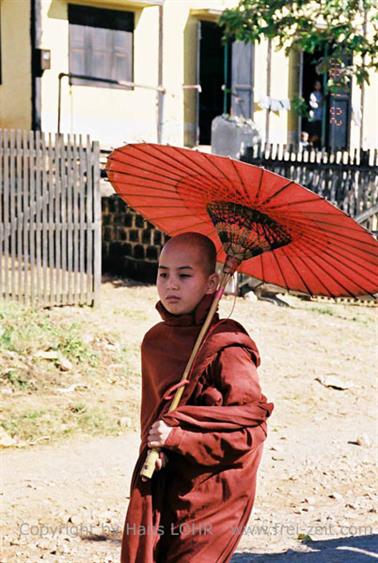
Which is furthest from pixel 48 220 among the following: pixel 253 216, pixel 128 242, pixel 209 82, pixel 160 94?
pixel 209 82

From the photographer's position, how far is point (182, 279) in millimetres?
3422

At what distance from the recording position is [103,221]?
46.8 ft

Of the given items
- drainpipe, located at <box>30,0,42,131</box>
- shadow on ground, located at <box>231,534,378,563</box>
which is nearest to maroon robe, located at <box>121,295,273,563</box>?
shadow on ground, located at <box>231,534,378,563</box>

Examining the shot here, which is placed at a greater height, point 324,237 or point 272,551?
point 324,237

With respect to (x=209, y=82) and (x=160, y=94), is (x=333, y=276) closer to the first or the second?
(x=160, y=94)

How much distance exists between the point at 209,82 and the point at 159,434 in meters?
18.8

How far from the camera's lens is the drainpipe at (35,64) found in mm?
15852

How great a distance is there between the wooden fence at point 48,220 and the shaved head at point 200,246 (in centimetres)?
713

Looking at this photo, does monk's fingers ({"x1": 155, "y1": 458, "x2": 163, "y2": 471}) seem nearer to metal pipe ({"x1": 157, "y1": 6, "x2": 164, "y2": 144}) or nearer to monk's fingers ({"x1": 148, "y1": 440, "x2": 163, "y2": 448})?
monk's fingers ({"x1": 148, "y1": 440, "x2": 163, "y2": 448})

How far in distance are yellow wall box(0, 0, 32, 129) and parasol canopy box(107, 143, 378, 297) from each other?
12718mm

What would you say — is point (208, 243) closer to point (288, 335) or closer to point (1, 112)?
point (288, 335)

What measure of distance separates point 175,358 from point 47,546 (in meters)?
2.36

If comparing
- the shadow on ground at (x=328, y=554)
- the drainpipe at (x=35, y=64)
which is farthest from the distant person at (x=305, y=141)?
the shadow on ground at (x=328, y=554)

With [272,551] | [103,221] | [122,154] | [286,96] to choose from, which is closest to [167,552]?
[122,154]
